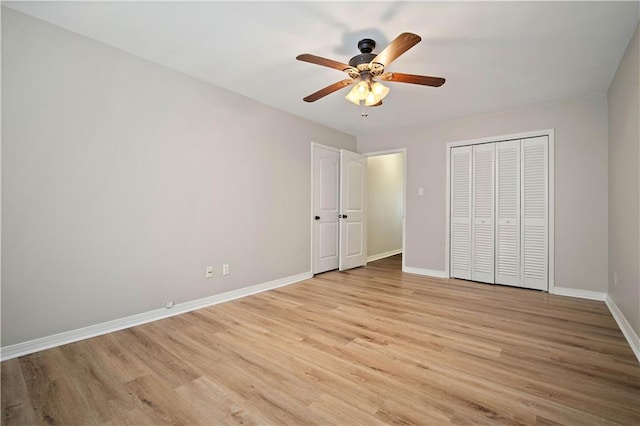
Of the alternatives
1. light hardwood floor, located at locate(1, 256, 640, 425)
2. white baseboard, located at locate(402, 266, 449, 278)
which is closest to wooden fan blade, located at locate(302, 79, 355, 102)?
light hardwood floor, located at locate(1, 256, 640, 425)

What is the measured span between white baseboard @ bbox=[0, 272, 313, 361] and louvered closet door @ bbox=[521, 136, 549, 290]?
11.6 ft

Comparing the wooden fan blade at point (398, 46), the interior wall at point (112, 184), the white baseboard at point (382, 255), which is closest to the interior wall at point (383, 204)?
the white baseboard at point (382, 255)

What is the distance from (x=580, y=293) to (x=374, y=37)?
3858 millimetres

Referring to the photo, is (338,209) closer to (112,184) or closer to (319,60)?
(319,60)

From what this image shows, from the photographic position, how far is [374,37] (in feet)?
7.64

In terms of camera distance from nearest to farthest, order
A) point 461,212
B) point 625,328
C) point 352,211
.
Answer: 1. point 625,328
2. point 461,212
3. point 352,211

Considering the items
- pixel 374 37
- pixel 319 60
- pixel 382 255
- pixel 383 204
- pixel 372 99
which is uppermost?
pixel 374 37

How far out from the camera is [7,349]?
6.64 ft

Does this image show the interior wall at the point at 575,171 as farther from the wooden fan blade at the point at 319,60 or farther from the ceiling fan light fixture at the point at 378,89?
the wooden fan blade at the point at 319,60

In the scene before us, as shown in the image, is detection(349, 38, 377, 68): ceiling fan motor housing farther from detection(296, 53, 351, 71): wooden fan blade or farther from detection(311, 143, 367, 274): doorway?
detection(311, 143, 367, 274): doorway

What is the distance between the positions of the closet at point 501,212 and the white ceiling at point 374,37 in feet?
3.02

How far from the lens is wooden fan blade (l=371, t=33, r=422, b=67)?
6.02ft

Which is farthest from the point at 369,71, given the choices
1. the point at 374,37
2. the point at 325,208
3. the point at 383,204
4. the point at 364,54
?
the point at 383,204

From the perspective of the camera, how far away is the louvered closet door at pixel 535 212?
3.78m
